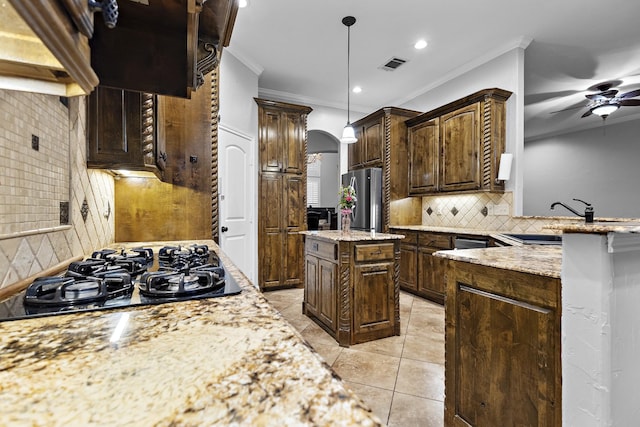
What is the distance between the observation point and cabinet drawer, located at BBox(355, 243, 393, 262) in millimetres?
2518

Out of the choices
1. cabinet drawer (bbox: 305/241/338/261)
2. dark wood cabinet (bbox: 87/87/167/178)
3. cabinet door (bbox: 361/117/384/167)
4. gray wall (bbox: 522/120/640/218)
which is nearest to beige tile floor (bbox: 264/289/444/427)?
cabinet drawer (bbox: 305/241/338/261)

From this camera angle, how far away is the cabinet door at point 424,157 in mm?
4117

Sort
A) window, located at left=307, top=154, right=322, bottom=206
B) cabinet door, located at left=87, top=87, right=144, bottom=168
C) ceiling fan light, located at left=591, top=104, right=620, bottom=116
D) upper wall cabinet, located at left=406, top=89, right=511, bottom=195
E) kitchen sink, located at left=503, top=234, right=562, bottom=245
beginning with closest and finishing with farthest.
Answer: cabinet door, located at left=87, top=87, right=144, bottom=168, kitchen sink, located at left=503, top=234, right=562, bottom=245, upper wall cabinet, located at left=406, top=89, right=511, bottom=195, ceiling fan light, located at left=591, top=104, right=620, bottom=116, window, located at left=307, top=154, right=322, bottom=206

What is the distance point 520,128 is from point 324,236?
2.67 m

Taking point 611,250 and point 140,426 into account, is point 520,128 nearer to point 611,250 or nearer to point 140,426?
point 611,250

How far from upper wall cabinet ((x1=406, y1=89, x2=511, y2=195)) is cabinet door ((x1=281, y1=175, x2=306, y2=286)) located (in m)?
1.69

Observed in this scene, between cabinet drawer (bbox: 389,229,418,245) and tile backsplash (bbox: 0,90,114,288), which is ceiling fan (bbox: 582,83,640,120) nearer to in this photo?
cabinet drawer (bbox: 389,229,418,245)

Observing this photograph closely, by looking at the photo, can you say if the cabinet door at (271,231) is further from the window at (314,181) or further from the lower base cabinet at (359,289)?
the window at (314,181)

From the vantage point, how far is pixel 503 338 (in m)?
1.31

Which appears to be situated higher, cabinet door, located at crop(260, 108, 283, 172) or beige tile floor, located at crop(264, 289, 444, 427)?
cabinet door, located at crop(260, 108, 283, 172)

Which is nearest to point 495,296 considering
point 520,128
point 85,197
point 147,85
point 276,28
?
point 147,85

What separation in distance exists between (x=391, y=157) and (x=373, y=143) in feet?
1.35

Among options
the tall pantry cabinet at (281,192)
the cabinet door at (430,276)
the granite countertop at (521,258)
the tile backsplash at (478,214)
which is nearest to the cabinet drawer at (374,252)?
the granite countertop at (521,258)

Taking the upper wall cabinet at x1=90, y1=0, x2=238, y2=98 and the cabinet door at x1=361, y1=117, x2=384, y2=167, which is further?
the cabinet door at x1=361, y1=117, x2=384, y2=167
